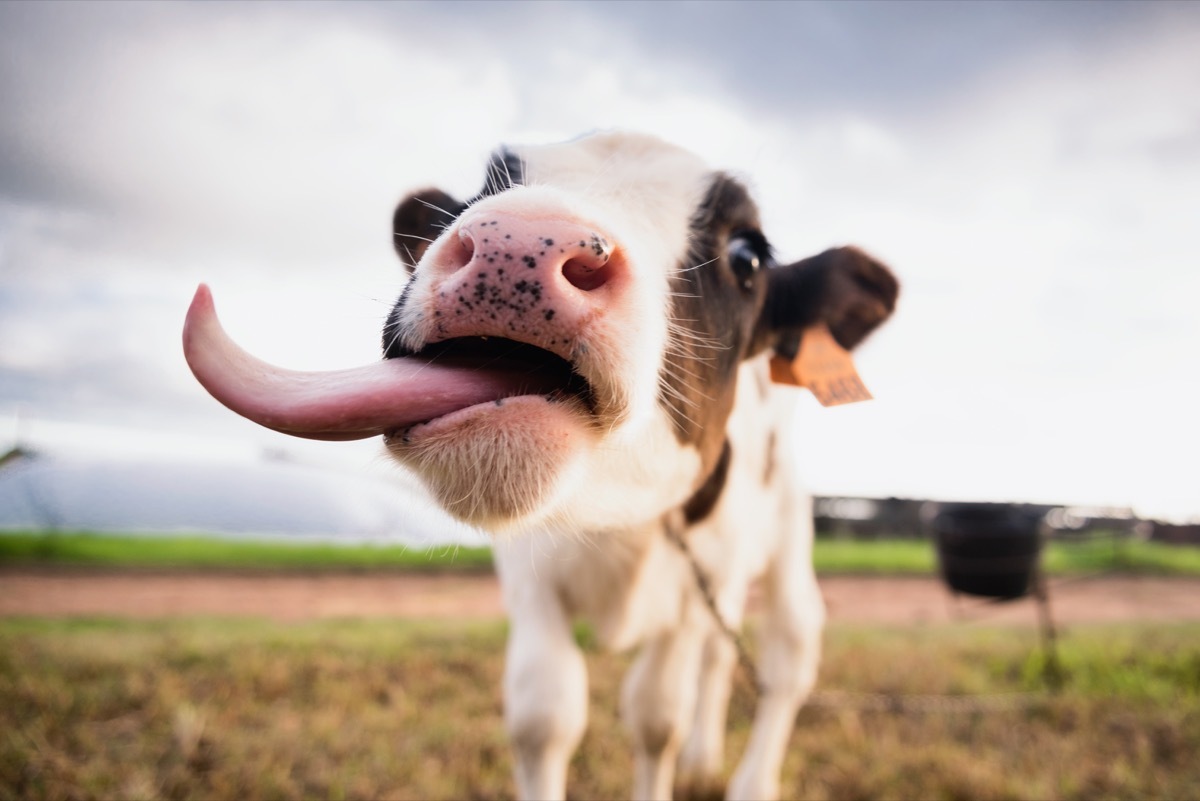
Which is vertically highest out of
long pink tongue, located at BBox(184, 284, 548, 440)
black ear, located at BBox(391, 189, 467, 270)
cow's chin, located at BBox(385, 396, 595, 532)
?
black ear, located at BBox(391, 189, 467, 270)

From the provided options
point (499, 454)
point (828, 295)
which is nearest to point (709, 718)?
point (828, 295)

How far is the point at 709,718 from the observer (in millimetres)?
3004

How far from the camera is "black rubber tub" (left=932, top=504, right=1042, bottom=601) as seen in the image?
4246 millimetres

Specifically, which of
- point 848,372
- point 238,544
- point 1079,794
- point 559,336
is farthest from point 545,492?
point 238,544

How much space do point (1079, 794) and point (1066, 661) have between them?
205cm

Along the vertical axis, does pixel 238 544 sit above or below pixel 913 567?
above

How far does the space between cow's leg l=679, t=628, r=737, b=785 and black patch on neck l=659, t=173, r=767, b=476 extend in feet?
4.29

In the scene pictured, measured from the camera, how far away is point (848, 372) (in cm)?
213

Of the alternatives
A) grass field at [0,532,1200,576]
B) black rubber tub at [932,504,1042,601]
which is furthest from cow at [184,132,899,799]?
grass field at [0,532,1200,576]

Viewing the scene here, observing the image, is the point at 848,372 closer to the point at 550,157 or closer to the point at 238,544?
the point at 550,157

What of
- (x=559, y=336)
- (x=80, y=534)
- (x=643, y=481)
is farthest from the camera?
(x=80, y=534)

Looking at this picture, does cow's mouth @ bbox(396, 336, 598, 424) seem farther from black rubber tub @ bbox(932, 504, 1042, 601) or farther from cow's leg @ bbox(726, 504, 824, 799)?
black rubber tub @ bbox(932, 504, 1042, 601)

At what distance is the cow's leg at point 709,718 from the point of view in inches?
114

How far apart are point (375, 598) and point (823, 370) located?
287 inches
